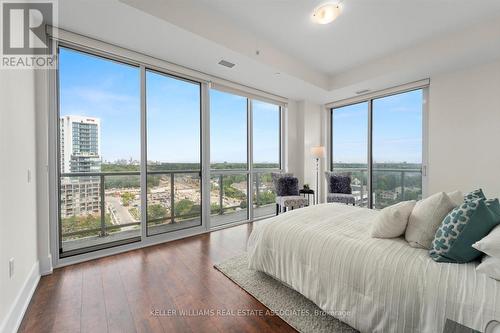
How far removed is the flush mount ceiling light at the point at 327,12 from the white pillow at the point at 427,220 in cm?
206

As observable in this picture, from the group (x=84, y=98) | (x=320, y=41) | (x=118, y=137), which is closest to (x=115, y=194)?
(x=118, y=137)

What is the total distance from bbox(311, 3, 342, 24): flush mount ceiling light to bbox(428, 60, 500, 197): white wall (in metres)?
2.41

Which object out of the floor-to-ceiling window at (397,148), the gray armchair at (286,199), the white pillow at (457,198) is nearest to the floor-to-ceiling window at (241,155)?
the gray armchair at (286,199)

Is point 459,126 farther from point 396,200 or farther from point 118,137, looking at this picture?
point 118,137

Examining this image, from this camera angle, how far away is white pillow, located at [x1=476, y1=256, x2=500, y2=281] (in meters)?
1.06

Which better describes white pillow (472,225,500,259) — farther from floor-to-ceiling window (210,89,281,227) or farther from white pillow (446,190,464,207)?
floor-to-ceiling window (210,89,281,227)

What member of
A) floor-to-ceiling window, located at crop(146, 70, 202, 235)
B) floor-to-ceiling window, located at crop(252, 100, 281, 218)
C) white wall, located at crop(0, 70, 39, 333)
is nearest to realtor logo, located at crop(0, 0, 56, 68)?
white wall, located at crop(0, 70, 39, 333)

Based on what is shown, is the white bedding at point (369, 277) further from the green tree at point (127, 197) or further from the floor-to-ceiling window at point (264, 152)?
the floor-to-ceiling window at point (264, 152)

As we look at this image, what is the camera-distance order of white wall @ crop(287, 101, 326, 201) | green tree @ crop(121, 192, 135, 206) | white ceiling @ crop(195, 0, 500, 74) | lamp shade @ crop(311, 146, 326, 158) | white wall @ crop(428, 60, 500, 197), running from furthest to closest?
white wall @ crop(287, 101, 326, 201) → lamp shade @ crop(311, 146, 326, 158) → green tree @ crop(121, 192, 135, 206) → white wall @ crop(428, 60, 500, 197) → white ceiling @ crop(195, 0, 500, 74)

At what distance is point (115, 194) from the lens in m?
3.09

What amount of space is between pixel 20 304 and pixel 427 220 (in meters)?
3.04

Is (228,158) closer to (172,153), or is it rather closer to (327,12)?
(172,153)

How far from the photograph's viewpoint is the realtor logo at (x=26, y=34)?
5.24 feet

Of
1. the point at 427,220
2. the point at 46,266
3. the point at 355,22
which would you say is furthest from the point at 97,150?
the point at 355,22
